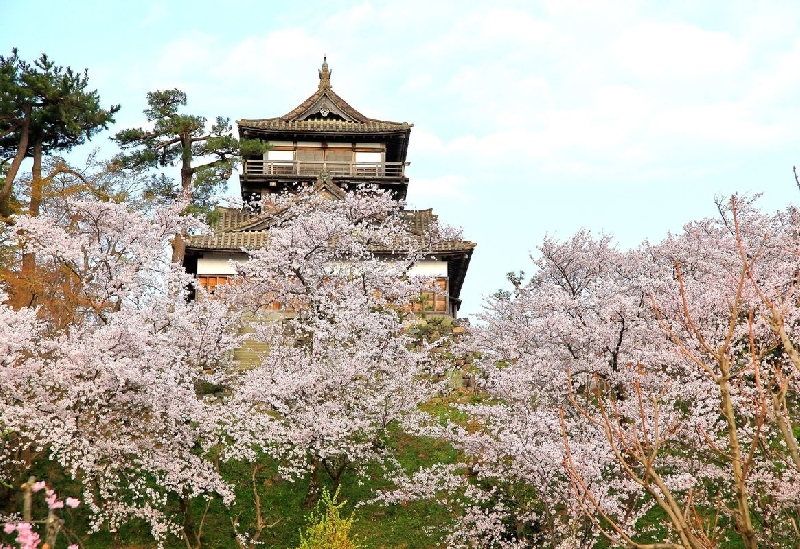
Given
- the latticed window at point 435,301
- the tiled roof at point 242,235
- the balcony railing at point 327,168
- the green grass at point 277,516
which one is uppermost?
the balcony railing at point 327,168

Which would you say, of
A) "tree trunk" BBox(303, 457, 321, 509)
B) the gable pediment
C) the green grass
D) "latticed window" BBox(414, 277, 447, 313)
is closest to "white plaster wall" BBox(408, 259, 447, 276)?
"latticed window" BBox(414, 277, 447, 313)

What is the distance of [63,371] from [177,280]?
514 cm

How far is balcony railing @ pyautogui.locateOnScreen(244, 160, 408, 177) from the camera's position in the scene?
38.3 m

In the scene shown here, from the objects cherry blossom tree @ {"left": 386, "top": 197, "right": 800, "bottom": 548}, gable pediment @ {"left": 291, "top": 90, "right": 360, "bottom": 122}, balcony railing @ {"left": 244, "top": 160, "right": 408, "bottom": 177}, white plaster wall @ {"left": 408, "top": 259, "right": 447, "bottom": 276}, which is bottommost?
cherry blossom tree @ {"left": 386, "top": 197, "right": 800, "bottom": 548}

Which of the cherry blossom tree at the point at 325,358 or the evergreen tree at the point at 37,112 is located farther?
the evergreen tree at the point at 37,112

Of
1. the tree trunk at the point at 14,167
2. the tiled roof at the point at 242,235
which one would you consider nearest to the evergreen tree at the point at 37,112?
the tree trunk at the point at 14,167

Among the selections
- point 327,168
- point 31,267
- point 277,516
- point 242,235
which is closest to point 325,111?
point 327,168

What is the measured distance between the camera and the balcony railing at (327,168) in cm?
3831

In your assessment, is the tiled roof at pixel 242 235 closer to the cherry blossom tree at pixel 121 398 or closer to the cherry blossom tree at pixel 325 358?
the cherry blossom tree at pixel 325 358

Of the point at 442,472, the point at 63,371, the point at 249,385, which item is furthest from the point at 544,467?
the point at 63,371

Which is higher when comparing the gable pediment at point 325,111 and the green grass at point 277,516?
the gable pediment at point 325,111

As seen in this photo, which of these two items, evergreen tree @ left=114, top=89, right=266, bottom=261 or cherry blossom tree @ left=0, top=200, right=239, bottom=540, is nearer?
cherry blossom tree @ left=0, top=200, right=239, bottom=540

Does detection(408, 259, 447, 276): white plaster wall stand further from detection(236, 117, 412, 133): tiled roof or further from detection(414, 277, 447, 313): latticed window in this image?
detection(236, 117, 412, 133): tiled roof

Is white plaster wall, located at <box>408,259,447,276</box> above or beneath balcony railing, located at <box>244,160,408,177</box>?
beneath
